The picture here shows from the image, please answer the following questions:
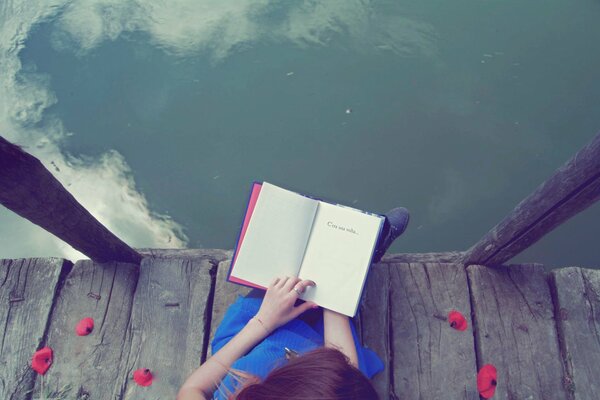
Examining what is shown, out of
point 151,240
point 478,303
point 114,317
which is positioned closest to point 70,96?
point 151,240

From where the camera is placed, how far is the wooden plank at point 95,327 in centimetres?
159

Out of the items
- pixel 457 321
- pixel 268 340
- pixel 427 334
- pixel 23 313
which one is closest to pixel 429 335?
pixel 427 334

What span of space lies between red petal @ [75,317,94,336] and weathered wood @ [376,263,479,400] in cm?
96

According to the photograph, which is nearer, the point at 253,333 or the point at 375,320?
the point at 253,333

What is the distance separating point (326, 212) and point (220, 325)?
1.66ft

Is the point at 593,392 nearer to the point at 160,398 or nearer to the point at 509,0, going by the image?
the point at 160,398

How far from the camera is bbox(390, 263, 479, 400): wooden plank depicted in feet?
5.15

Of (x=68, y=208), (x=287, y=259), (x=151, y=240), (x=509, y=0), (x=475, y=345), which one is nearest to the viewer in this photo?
(x=68, y=208)

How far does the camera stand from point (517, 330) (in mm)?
1619

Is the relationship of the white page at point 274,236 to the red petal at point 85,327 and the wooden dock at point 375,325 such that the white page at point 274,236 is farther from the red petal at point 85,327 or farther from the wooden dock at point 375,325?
the red petal at point 85,327

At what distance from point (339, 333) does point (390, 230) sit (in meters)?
0.50

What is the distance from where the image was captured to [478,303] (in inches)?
65.7

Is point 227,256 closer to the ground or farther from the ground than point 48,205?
closer to the ground

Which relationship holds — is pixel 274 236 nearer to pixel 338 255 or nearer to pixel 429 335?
pixel 338 255
